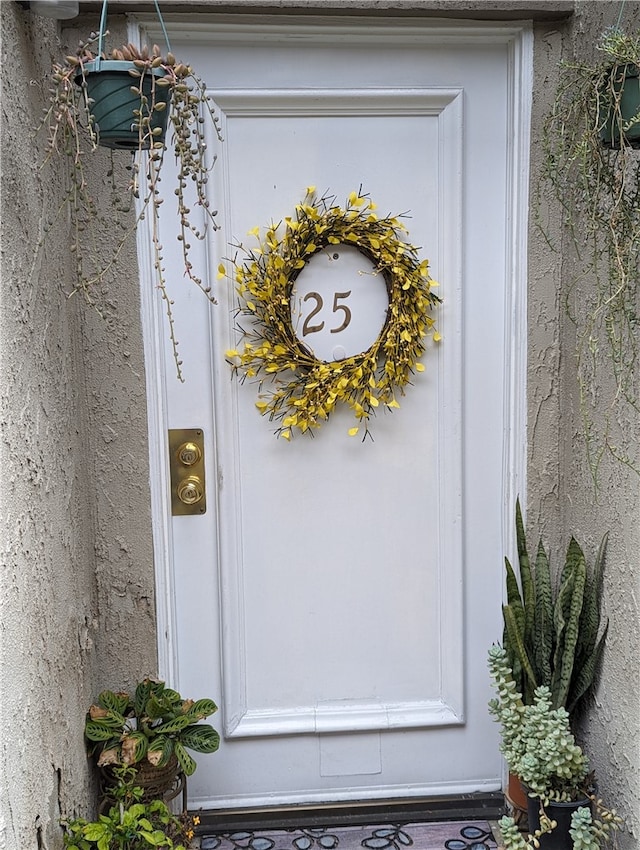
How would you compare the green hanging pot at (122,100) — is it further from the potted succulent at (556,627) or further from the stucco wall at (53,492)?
the potted succulent at (556,627)

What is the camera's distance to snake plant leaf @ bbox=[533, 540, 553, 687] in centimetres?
212

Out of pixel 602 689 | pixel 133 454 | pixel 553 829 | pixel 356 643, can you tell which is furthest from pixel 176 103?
pixel 553 829

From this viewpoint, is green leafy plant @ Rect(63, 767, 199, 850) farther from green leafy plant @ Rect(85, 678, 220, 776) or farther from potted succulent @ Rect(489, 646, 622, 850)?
potted succulent @ Rect(489, 646, 622, 850)

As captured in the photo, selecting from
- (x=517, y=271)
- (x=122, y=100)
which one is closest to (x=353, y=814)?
(x=517, y=271)

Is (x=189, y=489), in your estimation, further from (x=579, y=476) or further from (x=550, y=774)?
(x=550, y=774)

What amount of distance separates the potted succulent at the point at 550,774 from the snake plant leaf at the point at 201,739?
75cm

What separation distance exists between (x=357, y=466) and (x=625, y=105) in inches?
44.1

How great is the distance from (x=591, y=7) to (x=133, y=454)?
164 cm

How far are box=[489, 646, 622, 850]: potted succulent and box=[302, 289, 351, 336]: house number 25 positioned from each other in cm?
101

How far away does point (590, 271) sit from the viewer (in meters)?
2.06

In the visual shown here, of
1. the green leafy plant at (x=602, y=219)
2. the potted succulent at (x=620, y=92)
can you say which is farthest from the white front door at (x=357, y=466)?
the potted succulent at (x=620, y=92)

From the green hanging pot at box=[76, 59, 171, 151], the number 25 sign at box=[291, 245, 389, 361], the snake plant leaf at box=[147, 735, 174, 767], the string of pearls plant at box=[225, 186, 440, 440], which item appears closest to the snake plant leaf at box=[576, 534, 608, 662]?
the string of pearls plant at box=[225, 186, 440, 440]

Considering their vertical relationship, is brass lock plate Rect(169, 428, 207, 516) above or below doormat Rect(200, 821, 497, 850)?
above

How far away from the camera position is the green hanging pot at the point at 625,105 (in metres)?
1.65
